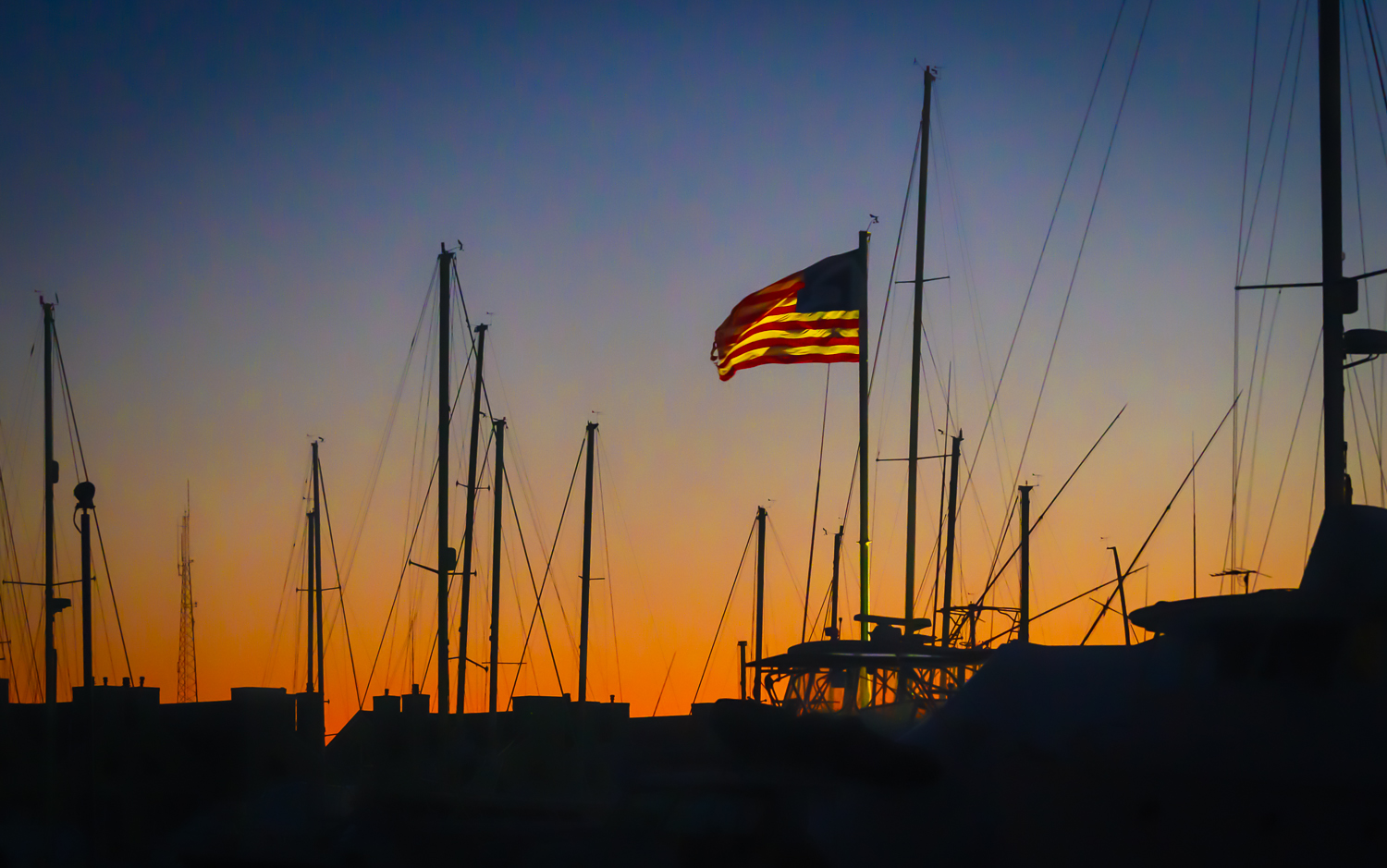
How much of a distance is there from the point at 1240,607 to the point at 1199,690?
99cm

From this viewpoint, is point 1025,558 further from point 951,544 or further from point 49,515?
point 49,515

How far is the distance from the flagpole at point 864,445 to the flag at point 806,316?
0.11 metres

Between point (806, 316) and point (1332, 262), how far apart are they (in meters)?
13.8

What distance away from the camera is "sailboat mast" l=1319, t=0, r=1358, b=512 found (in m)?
16.1

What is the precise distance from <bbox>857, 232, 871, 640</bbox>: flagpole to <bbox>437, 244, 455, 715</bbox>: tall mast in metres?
10.4

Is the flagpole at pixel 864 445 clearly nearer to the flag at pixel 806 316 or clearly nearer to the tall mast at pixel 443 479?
the flag at pixel 806 316

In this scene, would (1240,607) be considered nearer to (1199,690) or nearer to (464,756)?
(1199,690)

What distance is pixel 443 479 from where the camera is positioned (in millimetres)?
34375

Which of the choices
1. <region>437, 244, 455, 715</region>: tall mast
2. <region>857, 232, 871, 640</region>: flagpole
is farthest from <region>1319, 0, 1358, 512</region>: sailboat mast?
<region>437, 244, 455, 715</region>: tall mast

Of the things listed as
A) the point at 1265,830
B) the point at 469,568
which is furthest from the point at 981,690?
the point at 469,568

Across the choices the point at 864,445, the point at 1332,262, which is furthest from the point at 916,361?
the point at 1332,262

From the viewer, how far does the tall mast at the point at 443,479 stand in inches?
1312

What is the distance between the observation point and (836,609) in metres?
46.3

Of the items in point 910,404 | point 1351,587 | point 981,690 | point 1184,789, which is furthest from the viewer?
point 910,404
